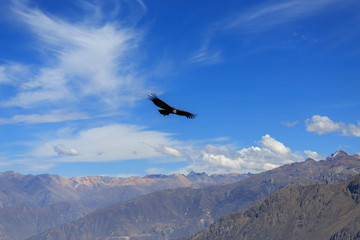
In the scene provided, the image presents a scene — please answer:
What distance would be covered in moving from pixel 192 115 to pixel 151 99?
18.6 feet

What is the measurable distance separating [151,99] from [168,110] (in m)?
2.63

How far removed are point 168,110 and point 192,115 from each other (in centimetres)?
314

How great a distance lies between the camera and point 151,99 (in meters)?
49.0

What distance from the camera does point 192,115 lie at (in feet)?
167

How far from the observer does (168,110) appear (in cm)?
5009
